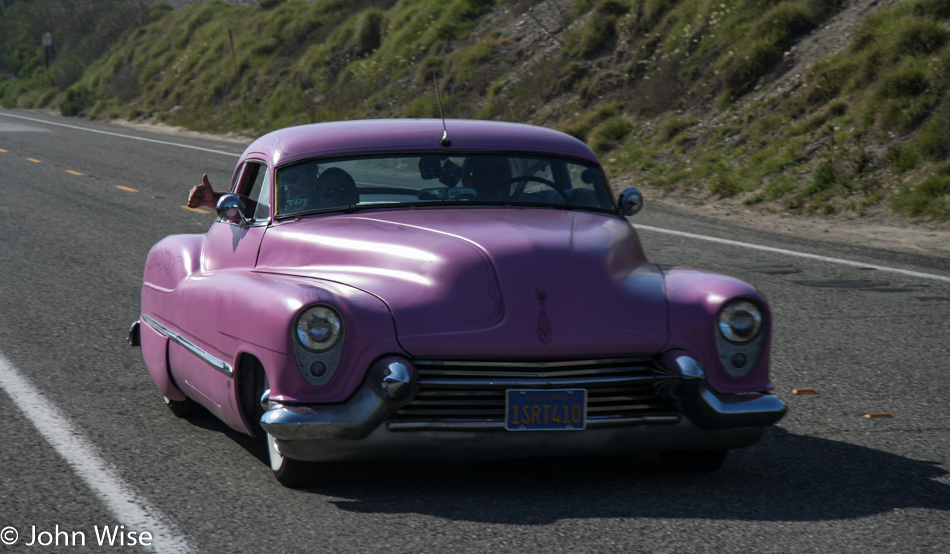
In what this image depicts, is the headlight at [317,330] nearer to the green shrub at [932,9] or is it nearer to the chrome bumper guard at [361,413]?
the chrome bumper guard at [361,413]

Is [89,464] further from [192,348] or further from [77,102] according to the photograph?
[77,102]

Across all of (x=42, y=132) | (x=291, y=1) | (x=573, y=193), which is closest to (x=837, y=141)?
(x=573, y=193)

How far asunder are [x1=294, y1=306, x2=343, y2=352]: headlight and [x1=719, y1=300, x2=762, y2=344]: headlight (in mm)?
1457

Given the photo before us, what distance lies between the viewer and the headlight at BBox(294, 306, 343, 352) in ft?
13.8

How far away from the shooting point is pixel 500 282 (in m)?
4.39

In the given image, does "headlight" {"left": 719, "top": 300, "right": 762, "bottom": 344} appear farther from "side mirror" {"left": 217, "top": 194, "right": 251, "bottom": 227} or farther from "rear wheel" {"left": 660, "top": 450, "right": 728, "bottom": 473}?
"side mirror" {"left": 217, "top": 194, "right": 251, "bottom": 227}

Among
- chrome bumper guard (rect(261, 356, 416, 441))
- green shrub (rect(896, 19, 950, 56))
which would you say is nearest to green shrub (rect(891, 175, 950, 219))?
green shrub (rect(896, 19, 950, 56))

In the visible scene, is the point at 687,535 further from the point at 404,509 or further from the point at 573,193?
the point at 573,193

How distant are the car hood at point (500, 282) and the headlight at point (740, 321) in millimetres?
244

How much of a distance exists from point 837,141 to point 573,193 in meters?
9.79

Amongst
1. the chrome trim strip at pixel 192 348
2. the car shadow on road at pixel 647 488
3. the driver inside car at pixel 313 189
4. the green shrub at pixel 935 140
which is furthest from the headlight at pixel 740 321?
the green shrub at pixel 935 140

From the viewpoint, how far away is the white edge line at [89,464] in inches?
155

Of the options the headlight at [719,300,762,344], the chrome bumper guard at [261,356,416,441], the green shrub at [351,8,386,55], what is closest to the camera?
the chrome bumper guard at [261,356,416,441]
